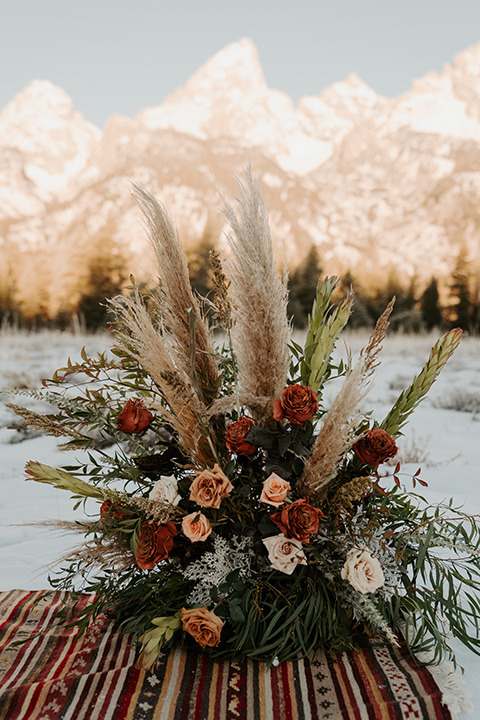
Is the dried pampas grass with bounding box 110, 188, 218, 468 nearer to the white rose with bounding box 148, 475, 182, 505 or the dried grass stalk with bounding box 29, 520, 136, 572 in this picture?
the white rose with bounding box 148, 475, 182, 505

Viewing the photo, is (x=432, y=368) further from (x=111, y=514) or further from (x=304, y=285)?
(x=304, y=285)

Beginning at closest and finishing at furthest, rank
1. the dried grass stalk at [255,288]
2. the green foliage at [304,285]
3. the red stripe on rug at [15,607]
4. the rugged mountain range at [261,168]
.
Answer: the dried grass stalk at [255,288], the red stripe on rug at [15,607], the green foliage at [304,285], the rugged mountain range at [261,168]

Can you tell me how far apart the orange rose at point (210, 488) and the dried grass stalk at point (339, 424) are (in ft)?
0.76

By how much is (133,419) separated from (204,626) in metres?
0.62

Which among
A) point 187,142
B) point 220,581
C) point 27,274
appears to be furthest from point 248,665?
point 187,142

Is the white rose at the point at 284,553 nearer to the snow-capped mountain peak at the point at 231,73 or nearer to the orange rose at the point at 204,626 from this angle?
the orange rose at the point at 204,626

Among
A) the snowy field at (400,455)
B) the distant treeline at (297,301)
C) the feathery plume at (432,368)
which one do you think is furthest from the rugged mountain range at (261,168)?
the feathery plume at (432,368)

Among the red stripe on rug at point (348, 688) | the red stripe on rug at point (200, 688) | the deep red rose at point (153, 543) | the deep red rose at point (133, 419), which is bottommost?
the red stripe on rug at point (200, 688)

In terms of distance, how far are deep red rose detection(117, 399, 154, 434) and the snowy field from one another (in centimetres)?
26

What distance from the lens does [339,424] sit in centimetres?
129

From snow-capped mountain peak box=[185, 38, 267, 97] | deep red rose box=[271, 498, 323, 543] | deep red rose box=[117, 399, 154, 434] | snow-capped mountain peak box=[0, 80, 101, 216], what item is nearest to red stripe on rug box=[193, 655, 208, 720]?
deep red rose box=[271, 498, 323, 543]

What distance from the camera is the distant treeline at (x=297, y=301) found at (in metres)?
18.9

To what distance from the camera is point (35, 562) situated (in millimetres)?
2402

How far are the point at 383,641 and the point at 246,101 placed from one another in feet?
491
